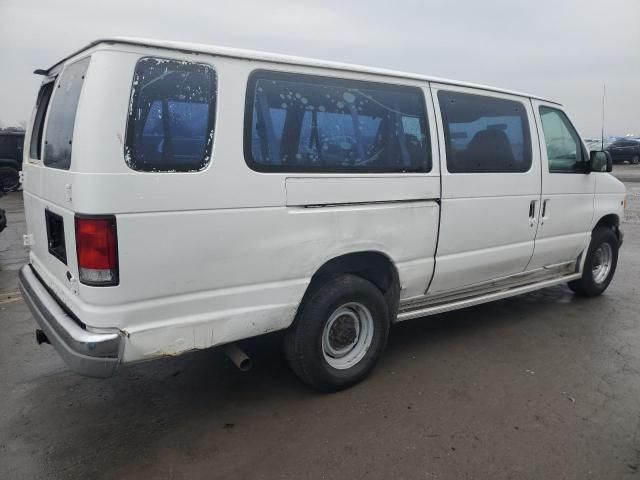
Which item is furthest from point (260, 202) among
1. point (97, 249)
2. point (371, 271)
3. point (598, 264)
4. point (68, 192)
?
point (598, 264)

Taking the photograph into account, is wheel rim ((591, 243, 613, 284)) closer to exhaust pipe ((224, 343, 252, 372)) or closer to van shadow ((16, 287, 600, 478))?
van shadow ((16, 287, 600, 478))

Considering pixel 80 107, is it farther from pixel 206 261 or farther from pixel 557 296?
pixel 557 296

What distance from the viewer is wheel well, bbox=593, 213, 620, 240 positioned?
18.5 ft

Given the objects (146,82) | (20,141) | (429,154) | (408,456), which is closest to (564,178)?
(429,154)

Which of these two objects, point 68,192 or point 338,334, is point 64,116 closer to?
point 68,192

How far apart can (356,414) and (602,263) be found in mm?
4002

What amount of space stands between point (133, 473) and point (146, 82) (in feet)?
6.74

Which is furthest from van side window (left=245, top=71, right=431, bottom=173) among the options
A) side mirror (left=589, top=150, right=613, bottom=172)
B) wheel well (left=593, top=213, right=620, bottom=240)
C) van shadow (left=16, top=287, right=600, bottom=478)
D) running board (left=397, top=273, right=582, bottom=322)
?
wheel well (left=593, top=213, right=620, bottom=240)

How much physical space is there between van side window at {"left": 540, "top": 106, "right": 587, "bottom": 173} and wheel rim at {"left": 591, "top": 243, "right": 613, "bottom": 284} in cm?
113

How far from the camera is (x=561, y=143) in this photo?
5027 mm

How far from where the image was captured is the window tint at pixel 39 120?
3.64m

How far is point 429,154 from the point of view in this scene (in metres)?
3.85

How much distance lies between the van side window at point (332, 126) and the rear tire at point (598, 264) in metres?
2.82

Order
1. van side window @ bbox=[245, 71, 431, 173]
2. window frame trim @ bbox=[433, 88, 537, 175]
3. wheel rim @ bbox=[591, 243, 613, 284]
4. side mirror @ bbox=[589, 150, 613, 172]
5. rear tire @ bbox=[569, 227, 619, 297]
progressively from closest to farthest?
van side window @ bbox=[245, 71, 431, 173] → window frame trim @ bbox=[433, 88, 537, 175] → side mirror @ bbox=[589, 150, 613, 172] → rear tire @ bbox=[569, 227, 619, 297] → wheel rim @ bbox=[591, 243, 613, 284]
